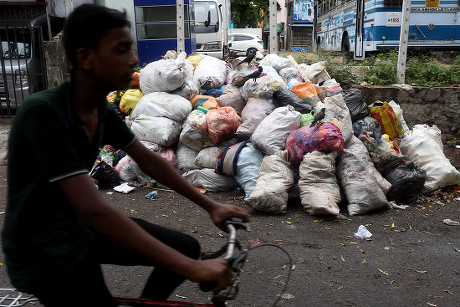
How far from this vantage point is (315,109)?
5312 mm

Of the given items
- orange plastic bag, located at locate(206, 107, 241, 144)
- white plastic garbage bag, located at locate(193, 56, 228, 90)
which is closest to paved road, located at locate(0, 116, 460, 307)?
orange plastic bag, located at locate(206, 107, 241, 144)

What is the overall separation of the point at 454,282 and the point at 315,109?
9.00 feet

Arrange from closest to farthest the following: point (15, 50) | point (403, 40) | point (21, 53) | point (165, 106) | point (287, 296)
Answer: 1. point (287, 296)
2. point (165, 106)
3. point (403, 40)
4. point (15, 50)
5. point (21, 53)

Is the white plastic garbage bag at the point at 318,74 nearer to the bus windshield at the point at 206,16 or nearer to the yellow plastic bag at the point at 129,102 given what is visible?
the yellow plastic bag at the point at 129,102

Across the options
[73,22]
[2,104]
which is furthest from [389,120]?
[2,104]

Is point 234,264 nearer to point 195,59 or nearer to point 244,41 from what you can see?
point 195,59

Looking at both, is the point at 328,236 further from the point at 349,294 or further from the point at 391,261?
the point at 349,294

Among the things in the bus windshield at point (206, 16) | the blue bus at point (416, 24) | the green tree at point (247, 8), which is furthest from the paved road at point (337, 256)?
the green tree at point (247, 8)

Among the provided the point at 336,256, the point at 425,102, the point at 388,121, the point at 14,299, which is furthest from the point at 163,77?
the point at 14,299

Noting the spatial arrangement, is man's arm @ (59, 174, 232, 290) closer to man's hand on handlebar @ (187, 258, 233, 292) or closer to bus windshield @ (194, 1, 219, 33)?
man's hand on handlebar @ (187, 258, 233, 292)

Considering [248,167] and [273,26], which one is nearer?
[248,167]

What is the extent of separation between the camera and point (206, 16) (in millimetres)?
15062

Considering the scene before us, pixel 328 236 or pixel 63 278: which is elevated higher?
pixel 63 278

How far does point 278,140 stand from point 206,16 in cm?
1127
